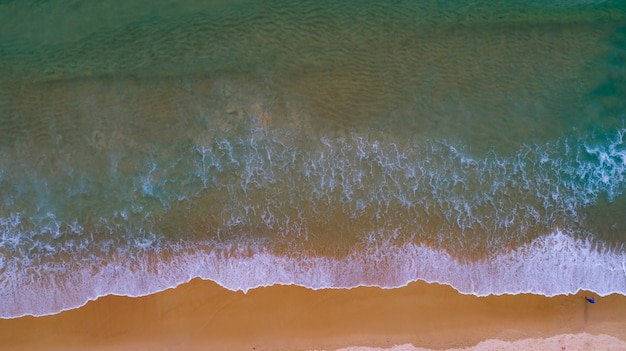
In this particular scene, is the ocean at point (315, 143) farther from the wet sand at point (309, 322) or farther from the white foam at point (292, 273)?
the wet sand at point (309, 322)

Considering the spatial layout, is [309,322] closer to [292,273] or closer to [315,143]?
[292,273]

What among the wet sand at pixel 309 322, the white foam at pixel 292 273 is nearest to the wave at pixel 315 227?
the white foam at pixel 292 273

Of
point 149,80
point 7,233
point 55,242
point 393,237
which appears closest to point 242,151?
point 149,80

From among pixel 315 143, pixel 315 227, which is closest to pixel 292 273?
pixel 315 227

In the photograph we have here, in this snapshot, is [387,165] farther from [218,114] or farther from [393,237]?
[218,114]

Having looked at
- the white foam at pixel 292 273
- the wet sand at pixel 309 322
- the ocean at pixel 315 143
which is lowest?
the wet sand at pixel 309 322

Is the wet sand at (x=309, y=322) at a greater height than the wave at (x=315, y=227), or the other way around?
the wave at (x=315, y=227)

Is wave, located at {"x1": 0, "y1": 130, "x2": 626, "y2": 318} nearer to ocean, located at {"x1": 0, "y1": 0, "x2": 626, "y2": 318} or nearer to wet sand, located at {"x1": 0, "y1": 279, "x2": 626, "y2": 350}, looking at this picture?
ocean, located at {"x1": 0, "y1": 0, "x2": 626, "y2": 318}
